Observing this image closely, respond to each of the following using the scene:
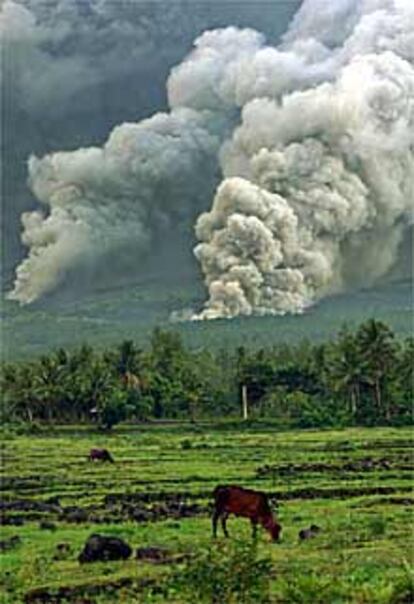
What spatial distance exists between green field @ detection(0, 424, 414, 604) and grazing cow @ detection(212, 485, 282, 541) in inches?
10.6

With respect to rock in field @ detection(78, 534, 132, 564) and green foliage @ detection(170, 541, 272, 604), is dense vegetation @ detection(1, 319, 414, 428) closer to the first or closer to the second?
rock in field @ detection(78, 534, 132, 564)

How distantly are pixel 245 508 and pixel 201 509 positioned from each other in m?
3.76

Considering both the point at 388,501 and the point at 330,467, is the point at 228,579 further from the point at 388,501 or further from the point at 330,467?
the point at 330,467

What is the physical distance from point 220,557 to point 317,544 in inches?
218

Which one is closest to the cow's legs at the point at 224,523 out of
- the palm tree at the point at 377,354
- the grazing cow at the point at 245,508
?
the grazing cow at the point at 245,508

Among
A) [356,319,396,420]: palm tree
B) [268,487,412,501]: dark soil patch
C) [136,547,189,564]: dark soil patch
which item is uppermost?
[356,319,396,420]: palm tree

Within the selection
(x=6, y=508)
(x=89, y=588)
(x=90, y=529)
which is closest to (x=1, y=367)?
(x=6, y=508)

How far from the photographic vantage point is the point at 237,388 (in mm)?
63438

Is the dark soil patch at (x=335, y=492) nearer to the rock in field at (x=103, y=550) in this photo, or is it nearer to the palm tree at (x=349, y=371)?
the rock in field at (x=103, y=550)

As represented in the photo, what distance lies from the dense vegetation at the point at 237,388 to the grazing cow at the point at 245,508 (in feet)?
115

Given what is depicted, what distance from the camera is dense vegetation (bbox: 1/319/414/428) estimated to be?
184ft

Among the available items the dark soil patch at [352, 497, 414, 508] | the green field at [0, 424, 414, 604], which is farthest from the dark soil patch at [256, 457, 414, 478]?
the dark soil patch at [352, 497, 414, 508]

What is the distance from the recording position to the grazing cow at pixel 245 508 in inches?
727

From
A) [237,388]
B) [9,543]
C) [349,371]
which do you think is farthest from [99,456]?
[237,388]
